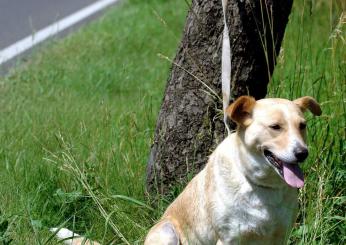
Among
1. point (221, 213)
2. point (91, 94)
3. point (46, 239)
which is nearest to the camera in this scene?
point (221, 213)

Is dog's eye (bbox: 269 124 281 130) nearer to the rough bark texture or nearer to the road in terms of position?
the rough bark texture

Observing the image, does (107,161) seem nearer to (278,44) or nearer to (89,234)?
(89,234)

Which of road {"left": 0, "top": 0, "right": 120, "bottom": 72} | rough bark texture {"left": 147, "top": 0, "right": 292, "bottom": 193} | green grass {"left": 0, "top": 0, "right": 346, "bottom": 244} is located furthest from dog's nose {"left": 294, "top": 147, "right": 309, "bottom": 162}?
road {"left": 0, "top": 0, "right": 120, "bottom": 72}

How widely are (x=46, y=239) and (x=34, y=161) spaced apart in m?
1.04

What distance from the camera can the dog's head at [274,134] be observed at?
4430 millimetres

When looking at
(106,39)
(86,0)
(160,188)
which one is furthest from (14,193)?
(86,0)

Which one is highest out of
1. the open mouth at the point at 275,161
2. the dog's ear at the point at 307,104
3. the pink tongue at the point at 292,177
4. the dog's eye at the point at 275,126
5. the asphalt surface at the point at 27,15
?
the asphalt surface at the point at 27,15

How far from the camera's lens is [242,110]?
467 cm

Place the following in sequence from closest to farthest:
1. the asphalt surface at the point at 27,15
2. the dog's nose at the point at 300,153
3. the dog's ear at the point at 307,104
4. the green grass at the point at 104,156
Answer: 1. the dog's nose at the point at 300,153
2. the dog's ear at the point at 307,104
3. the green grass at the point at 104,156
4. the asphalt surface at the point at 27,15

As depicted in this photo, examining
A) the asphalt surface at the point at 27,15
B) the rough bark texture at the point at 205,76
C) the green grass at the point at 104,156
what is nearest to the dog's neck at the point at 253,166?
the green grass at the point at 104,156

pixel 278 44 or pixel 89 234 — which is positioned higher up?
pixel 278 44

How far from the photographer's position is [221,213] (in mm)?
4805

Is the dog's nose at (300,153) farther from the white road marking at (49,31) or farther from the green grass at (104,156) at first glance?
the white road marking at (49,31)

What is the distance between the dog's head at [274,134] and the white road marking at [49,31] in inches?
146
